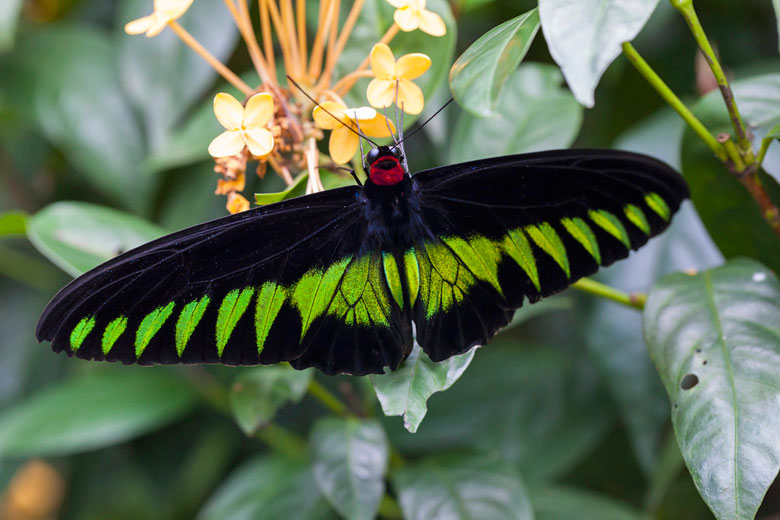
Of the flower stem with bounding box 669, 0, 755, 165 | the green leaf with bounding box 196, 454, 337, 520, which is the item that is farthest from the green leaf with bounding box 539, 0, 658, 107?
the green leaf with bounding box 196, 454, 337, 520

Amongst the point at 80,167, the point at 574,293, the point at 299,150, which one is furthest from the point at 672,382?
the point at 80,167

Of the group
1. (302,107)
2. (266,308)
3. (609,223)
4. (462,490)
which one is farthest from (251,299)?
(462,490)

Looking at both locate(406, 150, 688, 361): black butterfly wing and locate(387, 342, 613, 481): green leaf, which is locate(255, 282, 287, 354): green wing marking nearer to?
locate(406, 150, 688, 361): black butterfly wing

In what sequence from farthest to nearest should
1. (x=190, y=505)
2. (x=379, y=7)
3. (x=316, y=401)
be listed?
(x=190, y=505)
(x=316, y=401)
(x=379, y=7)

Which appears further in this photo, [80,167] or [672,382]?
[80,167]

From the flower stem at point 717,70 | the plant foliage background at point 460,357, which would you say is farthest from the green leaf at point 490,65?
the flower stem at point 717,70

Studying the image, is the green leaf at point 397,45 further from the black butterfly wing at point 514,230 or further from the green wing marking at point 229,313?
the green wing marking at point 229,313

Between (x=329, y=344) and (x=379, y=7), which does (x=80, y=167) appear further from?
(x=329, y=344)
